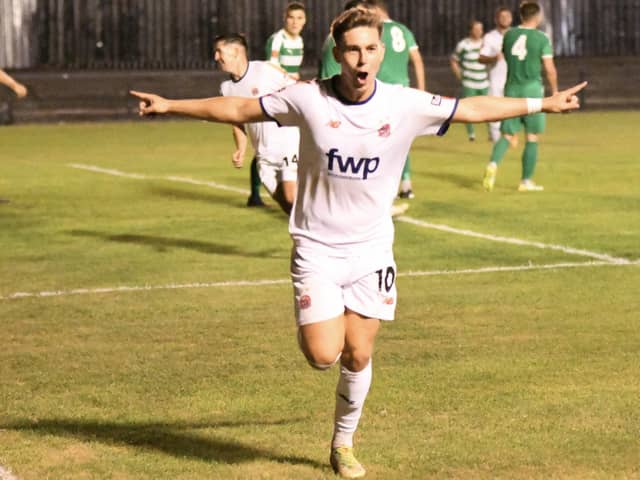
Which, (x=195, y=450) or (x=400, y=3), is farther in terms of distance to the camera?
(x=400, y=3)

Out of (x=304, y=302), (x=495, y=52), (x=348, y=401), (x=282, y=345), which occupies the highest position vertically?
(x=495, y=52)

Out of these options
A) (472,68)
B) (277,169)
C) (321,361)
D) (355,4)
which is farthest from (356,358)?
(472,68)

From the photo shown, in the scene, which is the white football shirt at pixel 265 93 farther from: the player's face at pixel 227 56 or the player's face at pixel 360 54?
the player's face at pixel 360 54

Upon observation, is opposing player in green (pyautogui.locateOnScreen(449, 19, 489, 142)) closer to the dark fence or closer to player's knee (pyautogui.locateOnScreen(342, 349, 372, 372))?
the dark fence

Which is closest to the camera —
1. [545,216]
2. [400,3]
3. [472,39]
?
[545,216]

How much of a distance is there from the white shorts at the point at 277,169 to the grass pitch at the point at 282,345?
2.13 feet

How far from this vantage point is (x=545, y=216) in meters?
15.1

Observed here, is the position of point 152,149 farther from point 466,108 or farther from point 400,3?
point 466,108

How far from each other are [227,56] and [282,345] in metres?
4.65

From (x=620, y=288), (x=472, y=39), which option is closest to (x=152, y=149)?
(x=472, y=39)

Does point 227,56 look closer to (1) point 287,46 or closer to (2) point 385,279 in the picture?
(1) point 287,46

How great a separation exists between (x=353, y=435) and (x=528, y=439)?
77 cm

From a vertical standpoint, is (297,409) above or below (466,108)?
below

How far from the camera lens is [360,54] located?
5.76m
